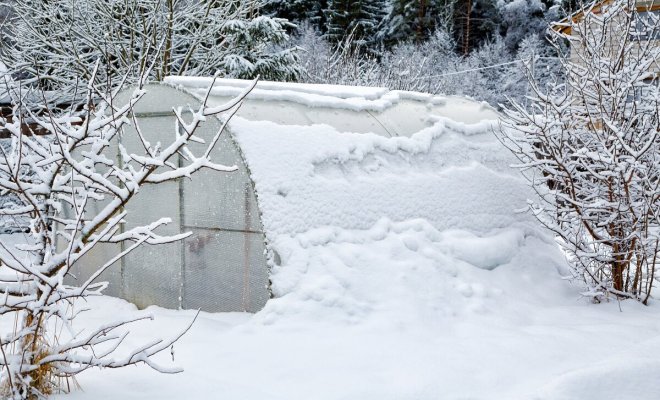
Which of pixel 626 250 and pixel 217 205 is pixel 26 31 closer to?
pixel 217 205

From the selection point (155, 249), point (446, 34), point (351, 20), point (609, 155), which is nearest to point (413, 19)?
point (446, 34)

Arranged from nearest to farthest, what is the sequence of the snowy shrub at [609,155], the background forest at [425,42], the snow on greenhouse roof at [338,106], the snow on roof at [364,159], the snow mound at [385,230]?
1. the snow mound at [385,230]
2. the snow on roof at [364,159]
3. the snowy shrub at [609,155]
4. the snow on greenhouse roof at [338,106]
5. the background forest at [425,42]

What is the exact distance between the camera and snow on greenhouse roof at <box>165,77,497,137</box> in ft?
22.1

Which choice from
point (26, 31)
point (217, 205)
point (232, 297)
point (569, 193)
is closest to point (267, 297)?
point (232, 297)

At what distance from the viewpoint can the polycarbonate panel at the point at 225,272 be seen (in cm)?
588

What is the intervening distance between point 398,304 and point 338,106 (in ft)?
8.47

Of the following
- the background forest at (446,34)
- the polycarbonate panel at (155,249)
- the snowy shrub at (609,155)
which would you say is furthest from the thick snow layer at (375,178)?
the background forest at (446,34)

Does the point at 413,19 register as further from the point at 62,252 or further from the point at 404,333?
the point at 62,252

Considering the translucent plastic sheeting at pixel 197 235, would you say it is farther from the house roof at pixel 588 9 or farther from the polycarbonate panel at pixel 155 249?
the house roof at pixel 588 9

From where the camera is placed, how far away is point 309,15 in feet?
93.6

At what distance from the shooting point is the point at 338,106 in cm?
732

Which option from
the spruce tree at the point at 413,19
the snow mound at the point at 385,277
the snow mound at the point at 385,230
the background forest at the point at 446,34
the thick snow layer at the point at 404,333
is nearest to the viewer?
the thick snow layer at the point at 404,333

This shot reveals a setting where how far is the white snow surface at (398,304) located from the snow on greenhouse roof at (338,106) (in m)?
0.21

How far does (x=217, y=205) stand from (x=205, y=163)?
266cm
